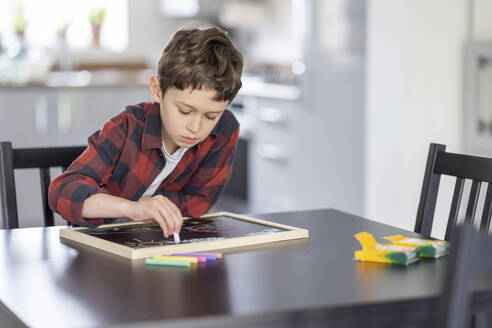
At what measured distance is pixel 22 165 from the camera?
1844 millimetres

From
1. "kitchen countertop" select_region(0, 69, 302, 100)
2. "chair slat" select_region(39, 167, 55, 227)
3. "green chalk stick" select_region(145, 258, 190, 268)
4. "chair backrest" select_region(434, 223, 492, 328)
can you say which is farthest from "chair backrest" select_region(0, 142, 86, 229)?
"kitchen countertop" select_region(0, 69, 302, 100)

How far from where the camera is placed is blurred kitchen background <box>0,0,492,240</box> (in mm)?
3018

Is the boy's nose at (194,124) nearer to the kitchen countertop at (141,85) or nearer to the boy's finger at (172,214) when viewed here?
the boy's finger at (172,214)

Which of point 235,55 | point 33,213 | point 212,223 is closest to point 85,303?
point 212,223

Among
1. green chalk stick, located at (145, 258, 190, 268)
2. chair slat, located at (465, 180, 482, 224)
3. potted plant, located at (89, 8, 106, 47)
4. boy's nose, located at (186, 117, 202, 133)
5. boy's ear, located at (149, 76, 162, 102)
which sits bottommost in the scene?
green chalk stick, located at (145, 258, 190, 268)

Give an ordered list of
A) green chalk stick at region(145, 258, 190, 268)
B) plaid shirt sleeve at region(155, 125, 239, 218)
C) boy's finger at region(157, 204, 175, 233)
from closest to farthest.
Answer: green chalk stick at region(145, 258, 190, 268)
boy's finger at region(157, 204, 175, 233)
plaid shirt sleeve at region(155, 125, 239, 218)

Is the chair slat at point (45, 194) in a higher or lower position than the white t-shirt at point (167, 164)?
lower

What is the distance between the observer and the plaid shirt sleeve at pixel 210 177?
70.1 inches

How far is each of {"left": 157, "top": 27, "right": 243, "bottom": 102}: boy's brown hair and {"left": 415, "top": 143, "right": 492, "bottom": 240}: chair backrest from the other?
0.48 meters

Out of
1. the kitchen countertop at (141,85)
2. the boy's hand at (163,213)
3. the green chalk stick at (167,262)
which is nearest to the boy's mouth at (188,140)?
the boy's hand at (163,213)

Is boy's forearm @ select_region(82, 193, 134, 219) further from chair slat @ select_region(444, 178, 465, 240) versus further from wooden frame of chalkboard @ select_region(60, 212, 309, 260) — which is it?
chair slat @ select_region(444, 178, 465, 240)

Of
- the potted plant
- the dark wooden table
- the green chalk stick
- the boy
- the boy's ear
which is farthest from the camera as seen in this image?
the potted plant

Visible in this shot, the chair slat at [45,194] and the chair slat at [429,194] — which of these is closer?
the chair slat at [429,194]

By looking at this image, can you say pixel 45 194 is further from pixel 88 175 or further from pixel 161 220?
pixel 161 220
